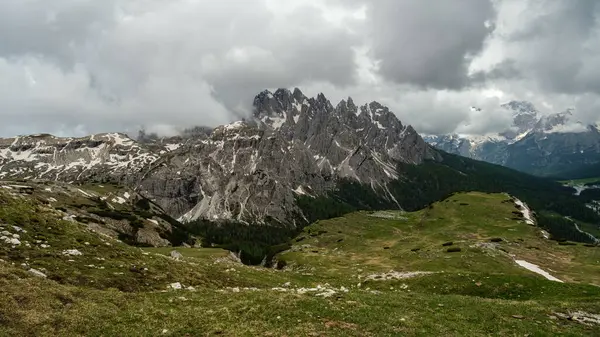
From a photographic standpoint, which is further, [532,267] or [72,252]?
[532,267]

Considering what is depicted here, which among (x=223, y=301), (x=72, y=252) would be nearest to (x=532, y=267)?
(x=223, y=301)

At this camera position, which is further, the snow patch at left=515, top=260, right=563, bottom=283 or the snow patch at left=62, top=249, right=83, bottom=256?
Result: the snow patch at left=515, top=260, right=563, bottom=283

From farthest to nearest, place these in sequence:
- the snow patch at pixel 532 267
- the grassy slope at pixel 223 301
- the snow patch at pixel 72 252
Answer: the snow patch at pixel 532 267 < the snow patch at pixel 72 252 < the grassy slope at pixel 223 301

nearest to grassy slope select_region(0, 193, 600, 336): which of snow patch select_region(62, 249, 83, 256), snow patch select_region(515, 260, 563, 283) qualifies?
snow patch select_region(62, 249, 83, 256)

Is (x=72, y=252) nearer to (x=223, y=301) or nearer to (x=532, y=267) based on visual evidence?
(x=223, y=301)

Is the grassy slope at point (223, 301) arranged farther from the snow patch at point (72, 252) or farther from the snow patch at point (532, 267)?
the snow patch at point (532, 267)

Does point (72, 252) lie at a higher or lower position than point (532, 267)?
higher

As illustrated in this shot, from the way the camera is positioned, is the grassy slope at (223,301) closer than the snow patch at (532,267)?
Yes

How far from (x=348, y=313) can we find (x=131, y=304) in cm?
1493

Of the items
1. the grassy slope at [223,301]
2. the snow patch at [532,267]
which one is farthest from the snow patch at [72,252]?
the snow patch at [532,267]

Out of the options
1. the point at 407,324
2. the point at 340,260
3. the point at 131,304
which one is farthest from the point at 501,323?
the point at 340,260

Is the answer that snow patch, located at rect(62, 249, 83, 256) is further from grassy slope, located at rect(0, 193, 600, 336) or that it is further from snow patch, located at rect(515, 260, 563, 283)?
snow patch, located at rect(515, 260, 563, 283)

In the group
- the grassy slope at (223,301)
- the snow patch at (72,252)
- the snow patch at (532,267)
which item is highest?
the snow patch at (72,252)

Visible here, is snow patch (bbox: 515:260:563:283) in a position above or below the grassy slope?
below
